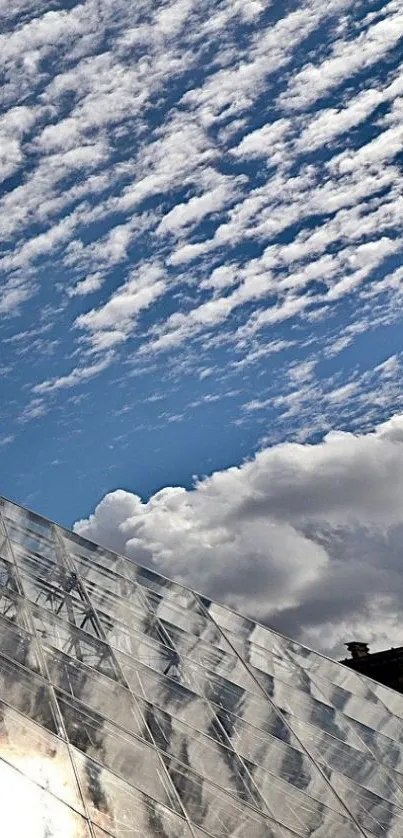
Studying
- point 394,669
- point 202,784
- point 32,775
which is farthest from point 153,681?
point 394,669

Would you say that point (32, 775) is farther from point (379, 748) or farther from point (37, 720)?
point (379, 748)

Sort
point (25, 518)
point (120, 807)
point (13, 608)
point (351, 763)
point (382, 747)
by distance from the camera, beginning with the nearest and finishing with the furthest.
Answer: point (120, 807), point (13, 608), point (351, 763), point (382, 747), point (25, 518)

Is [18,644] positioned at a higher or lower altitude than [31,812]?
higher

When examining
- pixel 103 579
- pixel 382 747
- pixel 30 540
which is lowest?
pixel 30 540

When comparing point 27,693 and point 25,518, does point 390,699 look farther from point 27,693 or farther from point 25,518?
point 27,693

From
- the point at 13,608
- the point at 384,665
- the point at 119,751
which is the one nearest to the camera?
the point at 119,751

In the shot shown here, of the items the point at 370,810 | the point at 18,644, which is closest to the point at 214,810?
the point at 370,810

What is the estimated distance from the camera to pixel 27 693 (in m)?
18.3

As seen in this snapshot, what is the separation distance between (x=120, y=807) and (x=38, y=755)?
1.64 meters

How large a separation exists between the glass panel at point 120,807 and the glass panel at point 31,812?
0.41 m

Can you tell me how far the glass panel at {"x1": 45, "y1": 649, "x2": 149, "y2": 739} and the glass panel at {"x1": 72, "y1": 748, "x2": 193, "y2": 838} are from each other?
7.05ft

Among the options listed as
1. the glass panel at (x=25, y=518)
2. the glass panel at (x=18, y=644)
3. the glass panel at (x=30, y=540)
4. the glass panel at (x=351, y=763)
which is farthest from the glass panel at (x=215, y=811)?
the glass panel at (x=25, y=518)

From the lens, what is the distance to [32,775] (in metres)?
16.1

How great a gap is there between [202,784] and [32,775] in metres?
3.82
